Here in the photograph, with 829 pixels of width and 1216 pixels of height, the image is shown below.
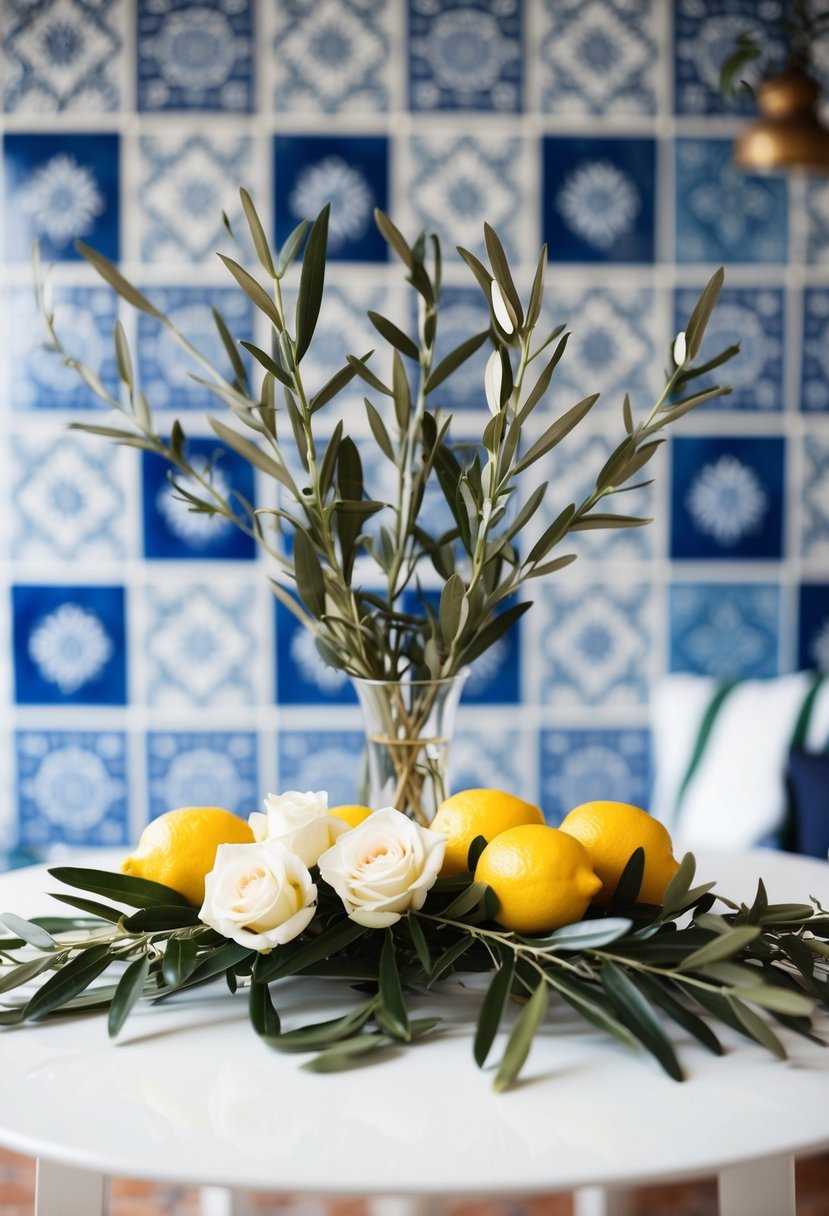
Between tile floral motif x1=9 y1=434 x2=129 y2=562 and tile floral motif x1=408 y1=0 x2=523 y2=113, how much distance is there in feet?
3.14

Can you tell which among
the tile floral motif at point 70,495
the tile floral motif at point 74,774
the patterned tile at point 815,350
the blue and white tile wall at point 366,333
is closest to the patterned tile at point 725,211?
the blue and white tile wall at point 366,333

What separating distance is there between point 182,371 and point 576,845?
177 centimetres

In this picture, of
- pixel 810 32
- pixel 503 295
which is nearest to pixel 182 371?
pixel 810 32

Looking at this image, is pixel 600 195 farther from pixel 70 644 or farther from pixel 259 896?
pixel 259 896

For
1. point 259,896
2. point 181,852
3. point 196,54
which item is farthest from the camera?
point 196,54

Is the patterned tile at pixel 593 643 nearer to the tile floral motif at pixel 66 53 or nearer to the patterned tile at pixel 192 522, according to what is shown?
the patterned tile at pixel 192 522

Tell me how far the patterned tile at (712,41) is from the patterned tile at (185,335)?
3.18ft

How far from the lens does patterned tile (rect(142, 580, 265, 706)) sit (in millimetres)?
2424

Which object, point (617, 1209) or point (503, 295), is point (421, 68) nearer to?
point (503, 295)

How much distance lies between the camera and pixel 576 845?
812 mm

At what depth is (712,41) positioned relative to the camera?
2.34 meters

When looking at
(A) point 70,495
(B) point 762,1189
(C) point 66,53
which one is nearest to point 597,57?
(C) point 66,53

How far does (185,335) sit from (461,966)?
1.82 metres

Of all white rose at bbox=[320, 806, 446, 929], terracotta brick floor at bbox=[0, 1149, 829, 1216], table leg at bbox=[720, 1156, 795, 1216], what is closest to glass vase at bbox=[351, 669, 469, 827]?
white rose at bbox=[320, 806, 446, 929]
